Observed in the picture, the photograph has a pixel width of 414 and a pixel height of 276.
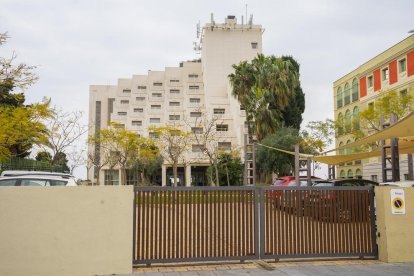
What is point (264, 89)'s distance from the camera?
120 feet

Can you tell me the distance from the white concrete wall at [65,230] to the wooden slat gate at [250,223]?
0.35 meters

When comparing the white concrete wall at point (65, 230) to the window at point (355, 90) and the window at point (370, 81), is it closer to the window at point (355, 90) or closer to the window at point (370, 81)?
the window at point (370, 81)

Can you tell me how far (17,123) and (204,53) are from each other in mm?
44439

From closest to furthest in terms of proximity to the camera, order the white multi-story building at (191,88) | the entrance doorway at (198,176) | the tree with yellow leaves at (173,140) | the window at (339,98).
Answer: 1. the tree with yellow leaves at (173,140)
2. the window at (339,98)
3. the entrance doorway at (198,176)
4. the white multi-story building at (191,88)

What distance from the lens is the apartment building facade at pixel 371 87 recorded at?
3050 cm

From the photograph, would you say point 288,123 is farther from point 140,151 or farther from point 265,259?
point 265,259

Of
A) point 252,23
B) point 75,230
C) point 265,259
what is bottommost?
point 265,259

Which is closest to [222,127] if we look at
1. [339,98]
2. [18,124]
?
[339,98]

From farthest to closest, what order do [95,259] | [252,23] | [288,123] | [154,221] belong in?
1. [252,23]
2. [288,123]
3. [154,221]
4. [95,259]

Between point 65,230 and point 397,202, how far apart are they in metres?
5.81

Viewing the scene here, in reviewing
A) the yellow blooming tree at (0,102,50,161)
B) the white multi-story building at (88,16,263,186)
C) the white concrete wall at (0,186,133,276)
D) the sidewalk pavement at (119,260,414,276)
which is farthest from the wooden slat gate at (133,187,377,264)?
the white multi-story building at (88,16,263,186)

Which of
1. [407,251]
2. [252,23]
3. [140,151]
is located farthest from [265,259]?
[252,23]

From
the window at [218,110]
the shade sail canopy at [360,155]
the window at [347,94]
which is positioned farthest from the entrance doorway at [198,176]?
the shade sail canopy at [360,155]

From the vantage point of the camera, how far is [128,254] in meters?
6.86
